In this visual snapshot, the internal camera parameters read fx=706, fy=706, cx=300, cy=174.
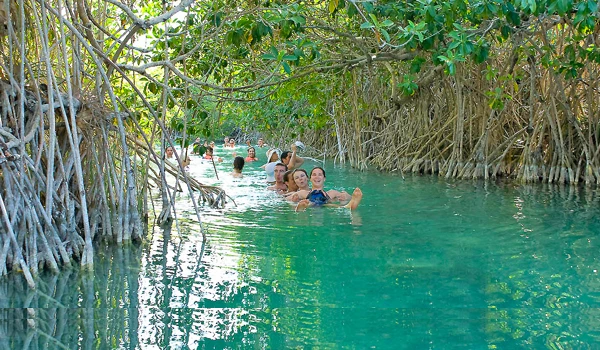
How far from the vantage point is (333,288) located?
4.49m

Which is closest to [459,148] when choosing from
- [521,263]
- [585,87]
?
[585,87]

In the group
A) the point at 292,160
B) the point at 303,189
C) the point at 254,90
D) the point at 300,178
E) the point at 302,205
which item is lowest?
the point at 302,205

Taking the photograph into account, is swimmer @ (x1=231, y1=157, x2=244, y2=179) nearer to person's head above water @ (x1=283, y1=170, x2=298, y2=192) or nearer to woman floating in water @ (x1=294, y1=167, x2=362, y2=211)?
person's head above water @ (x1=283, y1=170, x2=298, y2=192)

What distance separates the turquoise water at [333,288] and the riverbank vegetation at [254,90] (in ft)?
1.59

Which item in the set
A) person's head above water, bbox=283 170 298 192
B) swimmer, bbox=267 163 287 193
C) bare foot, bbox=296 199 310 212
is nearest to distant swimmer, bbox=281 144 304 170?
swimmer, bbox=267 163 287 193

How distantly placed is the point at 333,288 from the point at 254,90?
3931mm

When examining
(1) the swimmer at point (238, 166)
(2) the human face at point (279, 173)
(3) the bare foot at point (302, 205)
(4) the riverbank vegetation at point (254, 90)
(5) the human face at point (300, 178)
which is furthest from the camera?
(1) the swimmer at point (238, 166)

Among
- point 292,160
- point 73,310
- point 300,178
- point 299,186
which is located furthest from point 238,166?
point 73,310

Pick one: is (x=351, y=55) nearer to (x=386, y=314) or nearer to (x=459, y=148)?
(x=459, y=148)

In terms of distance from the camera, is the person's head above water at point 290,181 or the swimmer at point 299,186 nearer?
the swimmer at point 299,186

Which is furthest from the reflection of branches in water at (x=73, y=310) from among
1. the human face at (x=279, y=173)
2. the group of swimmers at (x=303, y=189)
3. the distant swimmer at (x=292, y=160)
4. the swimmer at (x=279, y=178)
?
the distant swimmer at (x=292, y=160)

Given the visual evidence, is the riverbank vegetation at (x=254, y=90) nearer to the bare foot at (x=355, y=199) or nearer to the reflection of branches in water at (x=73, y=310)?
the reflection of branches in water at (x=73, y=310)

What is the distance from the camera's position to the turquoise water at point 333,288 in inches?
139

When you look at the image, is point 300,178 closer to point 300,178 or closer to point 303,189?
point 300,178
